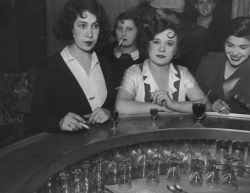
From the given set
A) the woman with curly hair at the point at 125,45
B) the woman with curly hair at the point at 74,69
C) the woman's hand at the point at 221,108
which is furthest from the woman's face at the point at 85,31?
the woman's hand at the point at 221,108

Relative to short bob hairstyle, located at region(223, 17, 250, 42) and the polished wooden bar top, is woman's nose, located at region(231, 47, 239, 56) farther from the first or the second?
the polished wooden bar top

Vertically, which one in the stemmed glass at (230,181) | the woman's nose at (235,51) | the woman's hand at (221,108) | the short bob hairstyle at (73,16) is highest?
the short bob hairstyle at (73,16)

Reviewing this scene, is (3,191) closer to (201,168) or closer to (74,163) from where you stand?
(74,163)

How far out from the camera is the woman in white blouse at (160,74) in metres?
3.14

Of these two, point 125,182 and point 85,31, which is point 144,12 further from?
point 125,182

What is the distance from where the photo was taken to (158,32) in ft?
10.3

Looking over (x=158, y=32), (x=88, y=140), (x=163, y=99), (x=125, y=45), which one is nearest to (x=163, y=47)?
(x=158, y=32)

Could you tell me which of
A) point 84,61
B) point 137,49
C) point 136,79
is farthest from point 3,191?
point 137,49

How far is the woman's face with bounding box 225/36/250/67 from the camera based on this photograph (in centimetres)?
335

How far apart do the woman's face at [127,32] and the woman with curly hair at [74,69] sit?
322 mm

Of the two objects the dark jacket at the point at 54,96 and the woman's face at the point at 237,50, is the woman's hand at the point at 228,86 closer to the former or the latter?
the woman's face at the point at 237,50

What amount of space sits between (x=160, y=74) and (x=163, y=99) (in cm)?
49

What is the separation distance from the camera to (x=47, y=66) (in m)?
2.86

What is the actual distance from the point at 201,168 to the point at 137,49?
148cm
